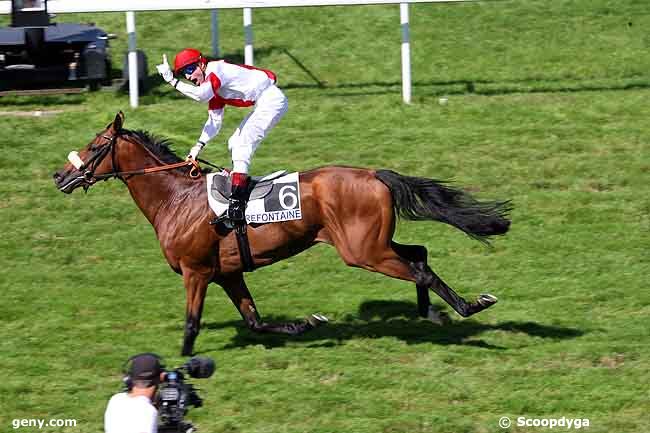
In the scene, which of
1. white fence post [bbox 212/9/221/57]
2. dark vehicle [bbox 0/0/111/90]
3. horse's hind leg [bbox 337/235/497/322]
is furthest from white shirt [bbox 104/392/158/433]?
white fence post [bbox 212/9/221/57]

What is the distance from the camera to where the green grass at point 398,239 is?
284 inches

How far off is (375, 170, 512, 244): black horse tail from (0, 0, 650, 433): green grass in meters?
0.82

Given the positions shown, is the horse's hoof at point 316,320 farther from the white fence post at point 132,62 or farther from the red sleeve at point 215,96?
the white fence post at point 132,62

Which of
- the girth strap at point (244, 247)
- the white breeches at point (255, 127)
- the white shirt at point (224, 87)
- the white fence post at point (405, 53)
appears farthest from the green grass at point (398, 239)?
the white shirt at point (224, 87)

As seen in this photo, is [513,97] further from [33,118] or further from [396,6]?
[33,118]

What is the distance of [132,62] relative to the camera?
13195 millimetres

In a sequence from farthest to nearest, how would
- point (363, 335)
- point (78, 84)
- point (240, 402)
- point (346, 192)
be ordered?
point (78, 84) < point (363, 335) < point (346, 192) < point (240, 402)

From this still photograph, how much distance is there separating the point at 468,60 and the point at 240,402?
28.7 ft

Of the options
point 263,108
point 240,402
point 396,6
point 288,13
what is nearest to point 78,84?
point 288,13

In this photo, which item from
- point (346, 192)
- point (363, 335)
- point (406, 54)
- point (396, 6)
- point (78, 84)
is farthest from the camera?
point (396, 6)

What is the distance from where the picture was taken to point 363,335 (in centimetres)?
841

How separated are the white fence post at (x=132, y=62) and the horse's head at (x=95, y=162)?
195 inches

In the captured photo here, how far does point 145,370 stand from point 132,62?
351 inches

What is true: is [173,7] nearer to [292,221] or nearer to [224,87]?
[224,87]
